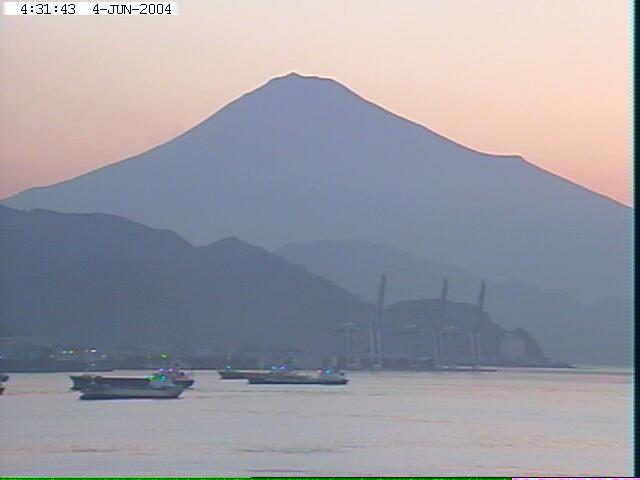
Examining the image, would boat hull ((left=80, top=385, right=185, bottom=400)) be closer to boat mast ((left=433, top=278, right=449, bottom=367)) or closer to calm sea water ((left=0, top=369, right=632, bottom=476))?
calm sea water ((left=0, top=369, right=632, bottom=476))

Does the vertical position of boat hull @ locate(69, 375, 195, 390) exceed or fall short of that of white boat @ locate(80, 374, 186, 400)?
it exceeds it

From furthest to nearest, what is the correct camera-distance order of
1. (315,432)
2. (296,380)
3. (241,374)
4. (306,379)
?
(241,374), (306,379), (296,380), (315,432)

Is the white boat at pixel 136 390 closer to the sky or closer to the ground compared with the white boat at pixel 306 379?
closer to the sky

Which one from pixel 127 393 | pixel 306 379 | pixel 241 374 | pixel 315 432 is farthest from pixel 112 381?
pixel 315 432

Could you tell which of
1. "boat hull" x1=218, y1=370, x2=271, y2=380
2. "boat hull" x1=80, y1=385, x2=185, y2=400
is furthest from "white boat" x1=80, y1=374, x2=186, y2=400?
"boat hull" x1=218, y1=370, x2=271, y2=380

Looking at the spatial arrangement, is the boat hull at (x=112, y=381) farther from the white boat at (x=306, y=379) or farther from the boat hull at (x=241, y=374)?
the white boat at (x=306, y=379)

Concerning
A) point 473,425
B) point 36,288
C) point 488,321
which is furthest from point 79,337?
point 488,321

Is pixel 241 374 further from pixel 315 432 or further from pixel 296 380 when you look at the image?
pixel 315 432

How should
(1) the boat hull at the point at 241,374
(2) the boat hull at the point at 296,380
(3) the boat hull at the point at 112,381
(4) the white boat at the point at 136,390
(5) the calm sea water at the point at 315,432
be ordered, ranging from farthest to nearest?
(2) the boat hull at the point at 296,380 → (1) the boat hull at the point at 241,374 → (4) the white boat at the point at 136,390 → (3) the boat hull at the point at 112,381 → (5) the calm sea water at the point at 315,432

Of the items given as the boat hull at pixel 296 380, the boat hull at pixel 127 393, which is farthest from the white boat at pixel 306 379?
the boat hull at pixel 127 393

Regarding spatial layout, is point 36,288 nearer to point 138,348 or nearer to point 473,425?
point 138,348
